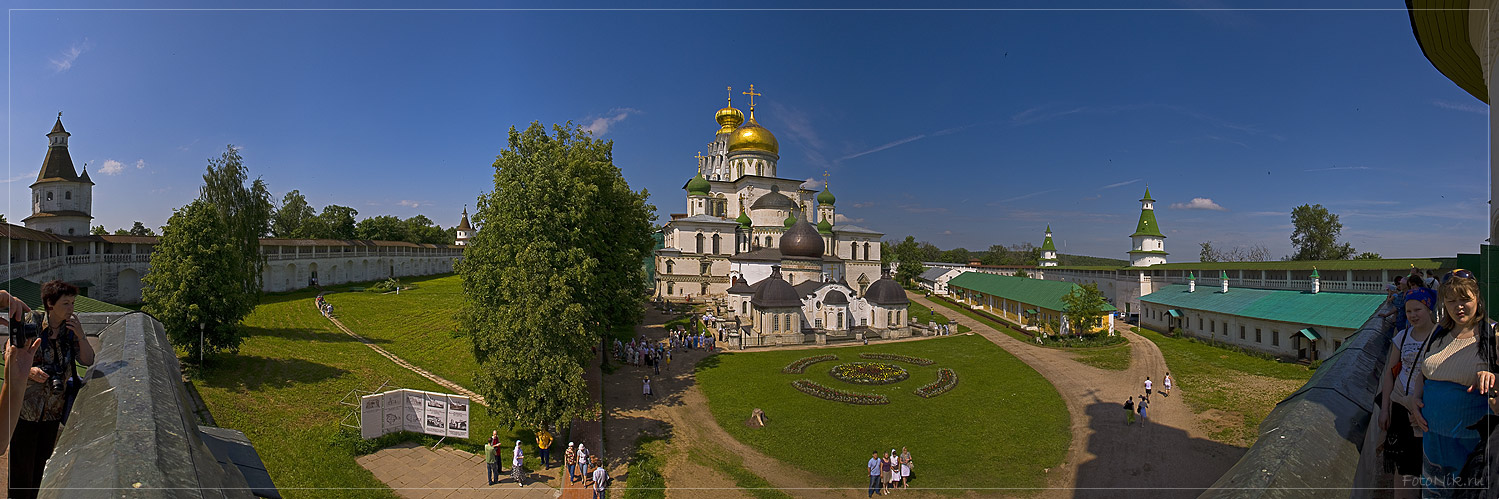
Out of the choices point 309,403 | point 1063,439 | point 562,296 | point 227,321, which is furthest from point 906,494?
point 227,321

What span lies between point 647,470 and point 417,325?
2072 centimetres

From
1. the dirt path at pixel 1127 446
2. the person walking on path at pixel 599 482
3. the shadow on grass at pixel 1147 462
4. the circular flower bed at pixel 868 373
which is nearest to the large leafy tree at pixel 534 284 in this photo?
the person walking on path at pixel 599 482

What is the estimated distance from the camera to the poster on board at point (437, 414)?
502 inches

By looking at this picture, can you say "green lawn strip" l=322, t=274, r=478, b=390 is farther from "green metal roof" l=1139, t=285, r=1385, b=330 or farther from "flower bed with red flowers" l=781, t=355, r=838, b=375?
"green metal roof" l=1139, t=285, r=1385, b=330

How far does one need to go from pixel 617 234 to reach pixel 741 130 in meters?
33.3

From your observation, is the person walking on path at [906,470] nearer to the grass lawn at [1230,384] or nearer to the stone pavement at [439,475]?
the stone pavement at [439,475]

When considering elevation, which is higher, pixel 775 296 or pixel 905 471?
pixel 775 296

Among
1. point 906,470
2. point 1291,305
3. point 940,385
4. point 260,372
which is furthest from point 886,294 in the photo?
point 260,372

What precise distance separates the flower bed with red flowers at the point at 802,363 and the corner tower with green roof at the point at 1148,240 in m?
40.2

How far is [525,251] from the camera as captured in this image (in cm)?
1271

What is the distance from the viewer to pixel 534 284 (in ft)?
40.5

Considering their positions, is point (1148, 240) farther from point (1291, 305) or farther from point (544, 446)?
point (544, 446)

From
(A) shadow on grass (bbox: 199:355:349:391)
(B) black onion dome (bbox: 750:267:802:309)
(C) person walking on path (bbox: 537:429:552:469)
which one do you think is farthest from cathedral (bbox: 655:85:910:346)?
(A) shadow on grass (bbox: 199:355:349:391)

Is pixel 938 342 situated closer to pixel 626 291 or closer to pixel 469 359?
pixel 626 291
